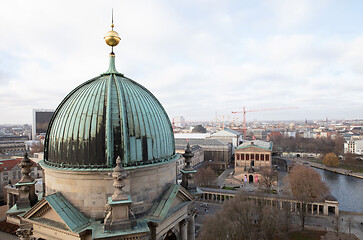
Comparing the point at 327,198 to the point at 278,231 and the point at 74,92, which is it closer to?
the point at 278,231

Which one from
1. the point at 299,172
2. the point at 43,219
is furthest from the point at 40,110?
the point at 43,219

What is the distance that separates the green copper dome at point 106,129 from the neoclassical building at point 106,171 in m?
0.06

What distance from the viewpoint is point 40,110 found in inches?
6457

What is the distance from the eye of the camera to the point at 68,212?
44.0 ft

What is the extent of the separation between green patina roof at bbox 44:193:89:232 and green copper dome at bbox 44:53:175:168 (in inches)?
77.4

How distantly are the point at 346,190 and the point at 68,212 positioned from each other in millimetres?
97720

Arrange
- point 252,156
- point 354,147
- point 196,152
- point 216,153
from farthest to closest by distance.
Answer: point 354,147, point 216,153, point 196,152, point 252,156

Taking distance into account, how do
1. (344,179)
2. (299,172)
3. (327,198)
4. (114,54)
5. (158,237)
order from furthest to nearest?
(344,179), (299,172), (327,198), (114,54), (158,237)

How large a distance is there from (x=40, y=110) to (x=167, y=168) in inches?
6991

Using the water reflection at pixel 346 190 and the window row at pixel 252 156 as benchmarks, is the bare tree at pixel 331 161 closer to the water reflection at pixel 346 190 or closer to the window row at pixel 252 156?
the water reflection at pixel 346 190

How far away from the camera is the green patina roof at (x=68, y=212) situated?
42.3 feet

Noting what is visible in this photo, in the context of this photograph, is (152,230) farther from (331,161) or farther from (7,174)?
(331,161)

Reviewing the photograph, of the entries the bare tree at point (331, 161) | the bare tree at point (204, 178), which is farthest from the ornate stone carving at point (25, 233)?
the bare tree at point (331, 161)

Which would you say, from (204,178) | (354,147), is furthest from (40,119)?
(354,147)
